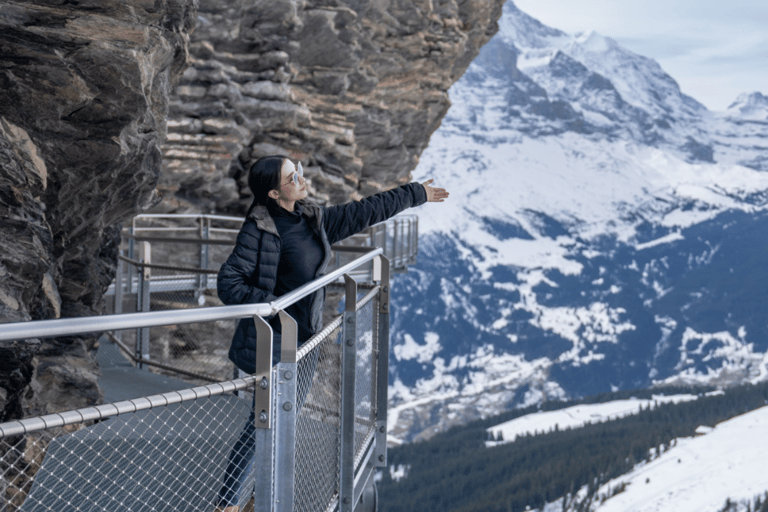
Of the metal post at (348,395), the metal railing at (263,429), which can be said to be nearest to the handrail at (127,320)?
the metal railing at (263,429)

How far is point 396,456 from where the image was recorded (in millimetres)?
115938

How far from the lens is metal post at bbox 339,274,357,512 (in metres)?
3.34

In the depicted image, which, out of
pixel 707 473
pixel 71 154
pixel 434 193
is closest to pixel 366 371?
pixel 434 193

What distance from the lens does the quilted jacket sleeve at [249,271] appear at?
9.59ft

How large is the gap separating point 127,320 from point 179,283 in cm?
921

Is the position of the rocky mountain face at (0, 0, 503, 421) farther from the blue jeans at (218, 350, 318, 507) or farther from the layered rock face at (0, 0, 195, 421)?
the blue jeans at (218, 350, 318, 507)

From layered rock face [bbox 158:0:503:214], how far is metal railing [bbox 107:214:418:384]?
1.41 metres

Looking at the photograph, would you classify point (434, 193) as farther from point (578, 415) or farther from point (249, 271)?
point (578, 415)

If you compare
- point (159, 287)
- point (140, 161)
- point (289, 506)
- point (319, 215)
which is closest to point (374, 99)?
point (159, 287)

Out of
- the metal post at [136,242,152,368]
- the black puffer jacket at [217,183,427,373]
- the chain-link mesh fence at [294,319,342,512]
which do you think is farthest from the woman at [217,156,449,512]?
the metal post at [136,242,152,368]

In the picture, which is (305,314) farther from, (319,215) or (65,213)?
(65,213)

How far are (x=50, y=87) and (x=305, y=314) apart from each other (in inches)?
99.0

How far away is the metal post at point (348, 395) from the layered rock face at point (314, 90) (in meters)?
13.0

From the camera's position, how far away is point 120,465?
3.91m
